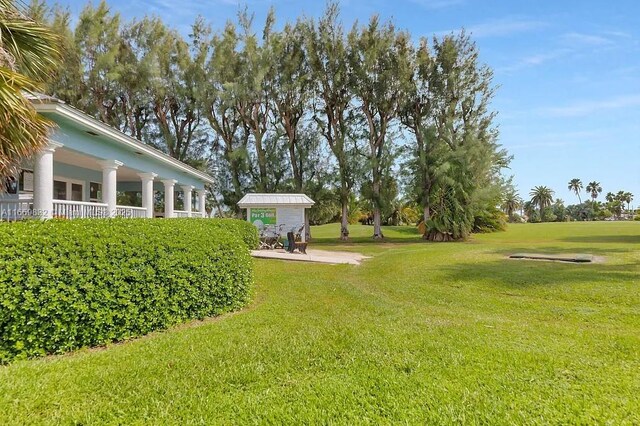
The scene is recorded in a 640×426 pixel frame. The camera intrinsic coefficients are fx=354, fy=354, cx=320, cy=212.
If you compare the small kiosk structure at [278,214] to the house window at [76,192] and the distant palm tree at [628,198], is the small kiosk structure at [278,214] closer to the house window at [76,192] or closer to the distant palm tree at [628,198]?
the house window at [76,192]

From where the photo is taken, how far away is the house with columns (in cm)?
812

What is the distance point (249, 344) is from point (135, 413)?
1502mm

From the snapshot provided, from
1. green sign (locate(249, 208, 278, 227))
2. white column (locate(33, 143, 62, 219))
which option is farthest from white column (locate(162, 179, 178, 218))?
white column (locate(33, 143, 62, 219))

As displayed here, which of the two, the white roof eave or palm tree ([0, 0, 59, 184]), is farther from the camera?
the white roof eave

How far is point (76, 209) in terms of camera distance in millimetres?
9758

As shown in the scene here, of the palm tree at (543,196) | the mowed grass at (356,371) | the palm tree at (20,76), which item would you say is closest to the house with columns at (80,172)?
the palm tree at (20,76)

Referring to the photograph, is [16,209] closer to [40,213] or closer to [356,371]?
[40,213]

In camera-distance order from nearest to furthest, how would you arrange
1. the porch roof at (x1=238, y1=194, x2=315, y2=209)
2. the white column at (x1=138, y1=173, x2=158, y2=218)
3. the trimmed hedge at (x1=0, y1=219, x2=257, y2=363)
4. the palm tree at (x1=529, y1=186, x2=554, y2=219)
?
the trimmed hedge at (x1=0, y1=219, x2=257, y2=363)
the white column at (x1=138, y1=173, x2=158, y2=218)
the porch roof at (x1=238, y1=194, x2=315, y2=209)
the palm tree at (x1=529, y1=186, x2=554, y2=219)

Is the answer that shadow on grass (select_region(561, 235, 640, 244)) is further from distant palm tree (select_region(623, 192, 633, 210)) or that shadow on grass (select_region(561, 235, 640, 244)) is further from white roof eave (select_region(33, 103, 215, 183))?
distant palm tree (select_region(623, 192, 633, 210))

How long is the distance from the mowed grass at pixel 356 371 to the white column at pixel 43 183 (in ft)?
19.3

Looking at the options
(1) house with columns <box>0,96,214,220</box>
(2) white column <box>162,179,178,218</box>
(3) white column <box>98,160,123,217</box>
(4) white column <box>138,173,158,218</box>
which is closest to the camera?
(1) house with columns <box>0,96,214,220</box>

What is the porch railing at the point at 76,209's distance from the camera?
8.97 meters

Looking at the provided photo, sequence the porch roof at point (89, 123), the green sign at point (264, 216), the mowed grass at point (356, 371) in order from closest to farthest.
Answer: the mowed grass at point (356, 371), the porch roof at point (89, 123), the green sign at point (264, 216)

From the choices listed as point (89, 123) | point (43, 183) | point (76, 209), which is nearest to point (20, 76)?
point (43, 183)
